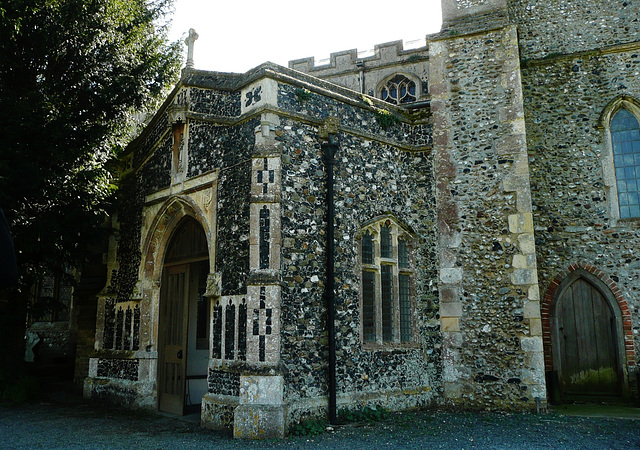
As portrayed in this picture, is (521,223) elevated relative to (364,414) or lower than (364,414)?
elevated

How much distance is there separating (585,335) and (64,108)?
1121 cm

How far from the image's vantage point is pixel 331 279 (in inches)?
336

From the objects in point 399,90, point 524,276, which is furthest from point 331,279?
point 399,90

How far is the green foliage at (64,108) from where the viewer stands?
977cm

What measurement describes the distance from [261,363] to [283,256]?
1.63 m

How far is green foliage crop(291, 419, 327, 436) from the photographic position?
7574 millimetres

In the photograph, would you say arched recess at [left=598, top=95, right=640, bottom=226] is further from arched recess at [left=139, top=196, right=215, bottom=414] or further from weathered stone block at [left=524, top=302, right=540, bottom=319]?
arched recess at [left=139, top=196, right=215, bottom=414]

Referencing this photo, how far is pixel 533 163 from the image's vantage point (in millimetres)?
11062

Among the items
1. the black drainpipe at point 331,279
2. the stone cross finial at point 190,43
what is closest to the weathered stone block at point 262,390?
the black drainpipe at point 331,279

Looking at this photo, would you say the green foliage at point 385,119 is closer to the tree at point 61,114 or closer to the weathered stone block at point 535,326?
the weathered stone block at point 535,326

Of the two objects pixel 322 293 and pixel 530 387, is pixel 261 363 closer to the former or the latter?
pixel 322 293

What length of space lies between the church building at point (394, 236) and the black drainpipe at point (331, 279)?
0.10 ft

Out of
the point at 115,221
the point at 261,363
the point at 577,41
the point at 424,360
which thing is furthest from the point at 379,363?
the point at 577,41

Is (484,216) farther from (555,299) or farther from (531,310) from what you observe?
(555,299)
